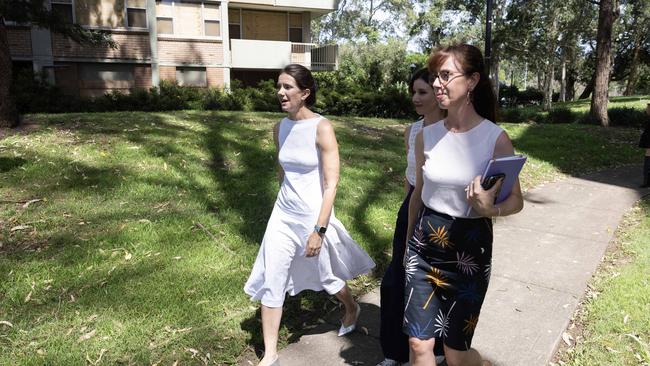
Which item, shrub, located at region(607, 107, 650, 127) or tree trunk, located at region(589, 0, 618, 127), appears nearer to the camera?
tree trunk, located at region(589, 0, 618, 127)

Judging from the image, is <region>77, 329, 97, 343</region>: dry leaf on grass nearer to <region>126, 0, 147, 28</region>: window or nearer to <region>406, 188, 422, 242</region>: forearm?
<region>406, 188, 422, 242</region>: forearm

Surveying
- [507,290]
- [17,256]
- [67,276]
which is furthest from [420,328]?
[17,256]

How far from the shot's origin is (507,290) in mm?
4707

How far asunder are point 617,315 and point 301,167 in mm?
2867

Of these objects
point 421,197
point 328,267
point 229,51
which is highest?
point 229,51

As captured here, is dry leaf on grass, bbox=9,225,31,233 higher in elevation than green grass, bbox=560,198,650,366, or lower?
higher

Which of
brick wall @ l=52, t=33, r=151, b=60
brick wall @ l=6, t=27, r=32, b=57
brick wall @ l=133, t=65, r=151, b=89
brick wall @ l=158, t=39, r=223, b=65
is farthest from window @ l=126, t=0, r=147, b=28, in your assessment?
brick wall @ l=6, t=27, r=32, b=57

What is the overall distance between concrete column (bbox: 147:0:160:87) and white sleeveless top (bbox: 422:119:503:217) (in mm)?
21930

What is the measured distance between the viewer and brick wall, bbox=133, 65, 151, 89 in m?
23.0

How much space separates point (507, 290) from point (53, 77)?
71.1 ft

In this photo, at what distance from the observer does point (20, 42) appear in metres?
20.4

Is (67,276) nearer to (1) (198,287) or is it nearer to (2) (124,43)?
(1) (198,287)

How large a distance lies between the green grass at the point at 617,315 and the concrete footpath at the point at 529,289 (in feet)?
0.41

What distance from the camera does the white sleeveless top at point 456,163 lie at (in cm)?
248
